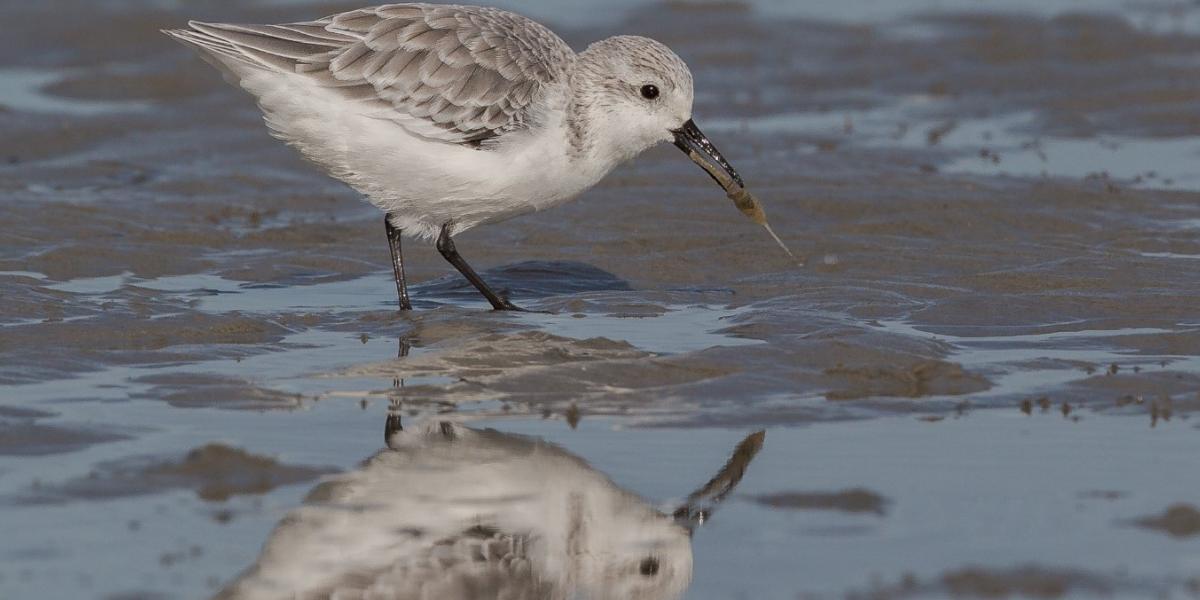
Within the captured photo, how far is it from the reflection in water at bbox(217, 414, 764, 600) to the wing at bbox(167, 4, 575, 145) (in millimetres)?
2760

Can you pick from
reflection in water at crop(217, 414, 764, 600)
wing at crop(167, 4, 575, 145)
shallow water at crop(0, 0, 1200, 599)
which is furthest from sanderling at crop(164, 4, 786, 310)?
reflection in water at crop(217, 414, 764, 600)

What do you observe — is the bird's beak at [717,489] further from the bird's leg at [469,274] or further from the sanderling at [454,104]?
the bird's leg at [469,274]

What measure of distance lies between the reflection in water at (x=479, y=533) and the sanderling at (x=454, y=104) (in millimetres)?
2563

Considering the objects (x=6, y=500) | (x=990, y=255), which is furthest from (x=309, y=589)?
(x=990, y=255)

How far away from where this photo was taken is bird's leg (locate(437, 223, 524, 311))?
9773mm

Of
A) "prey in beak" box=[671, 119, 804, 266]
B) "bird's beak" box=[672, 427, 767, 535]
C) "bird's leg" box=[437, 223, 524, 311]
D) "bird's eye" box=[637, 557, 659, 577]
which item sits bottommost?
"bird's eye" box=[637, 557, 659, 577]

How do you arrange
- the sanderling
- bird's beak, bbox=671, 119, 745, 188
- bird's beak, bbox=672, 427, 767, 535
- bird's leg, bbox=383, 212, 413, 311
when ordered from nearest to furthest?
1. bird's beak, bbox=672, 427, 767, 535
2. the sanderling
3. bird's beak, bbox=671, 119, 745, 188
4. bird's leg, bbox=383, 212, 413, 311

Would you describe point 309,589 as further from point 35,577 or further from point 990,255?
point 990,255

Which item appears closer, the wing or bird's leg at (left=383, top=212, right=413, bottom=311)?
the wing

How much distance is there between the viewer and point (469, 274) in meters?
9.84

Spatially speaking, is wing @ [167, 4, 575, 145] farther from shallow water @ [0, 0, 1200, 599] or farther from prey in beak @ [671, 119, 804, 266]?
shallow water @ [0, 0, 1200, 599]

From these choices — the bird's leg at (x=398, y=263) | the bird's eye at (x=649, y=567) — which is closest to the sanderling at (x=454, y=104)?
the bird's leg at (x=398, y=263)

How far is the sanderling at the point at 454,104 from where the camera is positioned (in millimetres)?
8984

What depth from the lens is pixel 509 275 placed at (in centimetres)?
1098
